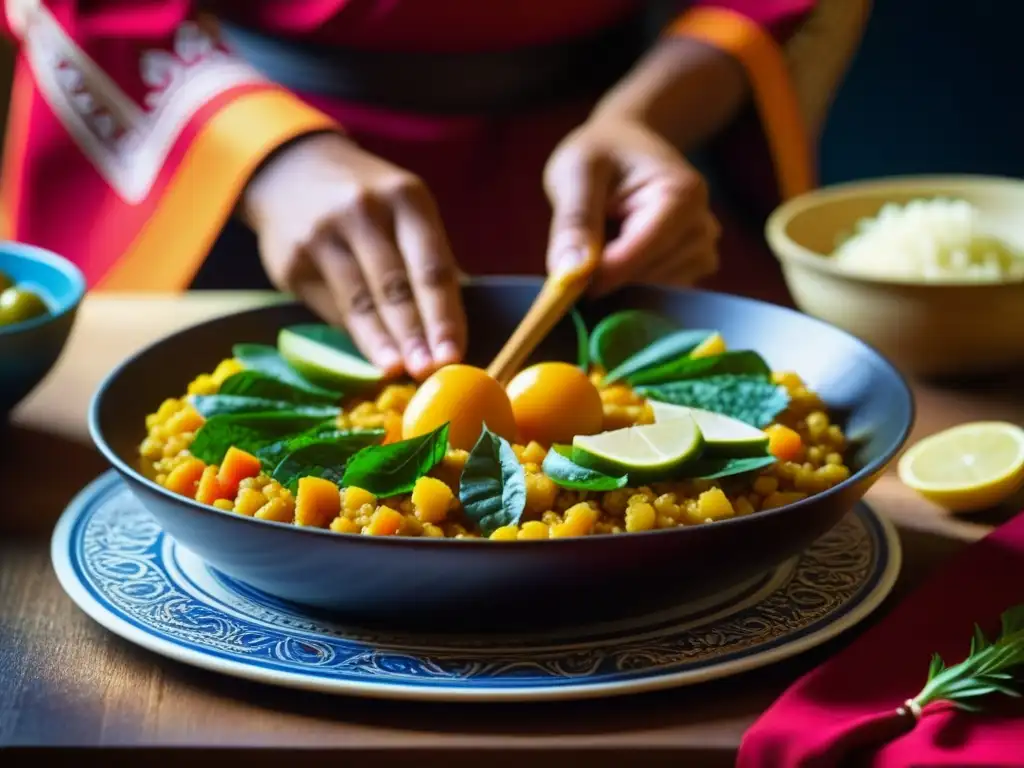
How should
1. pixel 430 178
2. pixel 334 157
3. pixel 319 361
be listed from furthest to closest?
pixel 430 178, pixel 334 157, pixel 319 361

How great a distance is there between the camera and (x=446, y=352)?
58.2 inches

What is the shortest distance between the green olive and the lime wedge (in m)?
0.70

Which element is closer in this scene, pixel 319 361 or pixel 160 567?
pixel 160 567

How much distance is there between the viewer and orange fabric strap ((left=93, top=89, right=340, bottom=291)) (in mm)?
1817

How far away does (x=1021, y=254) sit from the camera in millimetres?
1854

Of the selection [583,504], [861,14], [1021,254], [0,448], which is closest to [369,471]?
[583,504]

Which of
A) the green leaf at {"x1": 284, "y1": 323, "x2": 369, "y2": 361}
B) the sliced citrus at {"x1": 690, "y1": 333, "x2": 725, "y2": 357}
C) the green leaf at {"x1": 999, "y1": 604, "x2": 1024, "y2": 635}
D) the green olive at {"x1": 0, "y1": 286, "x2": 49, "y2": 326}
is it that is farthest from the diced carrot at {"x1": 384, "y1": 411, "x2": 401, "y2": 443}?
the green leaf at {"x1": 999, "y1": 604, "x2": 1024, "y2": 635}

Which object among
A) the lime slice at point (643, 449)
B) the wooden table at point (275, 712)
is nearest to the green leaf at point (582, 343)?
the lime slice at point (643, 449)

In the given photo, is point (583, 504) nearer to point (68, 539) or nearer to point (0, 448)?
point (68, 539)

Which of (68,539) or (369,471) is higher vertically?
(369,471)

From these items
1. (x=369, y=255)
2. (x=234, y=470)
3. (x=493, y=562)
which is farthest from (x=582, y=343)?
(x=493, y=562)

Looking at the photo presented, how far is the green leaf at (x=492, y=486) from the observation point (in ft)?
3.51

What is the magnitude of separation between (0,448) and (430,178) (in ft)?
3.14

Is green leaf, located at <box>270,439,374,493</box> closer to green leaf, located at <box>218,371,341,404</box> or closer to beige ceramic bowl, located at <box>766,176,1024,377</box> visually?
green leaf, located at <box>218,371,341,404</box>
